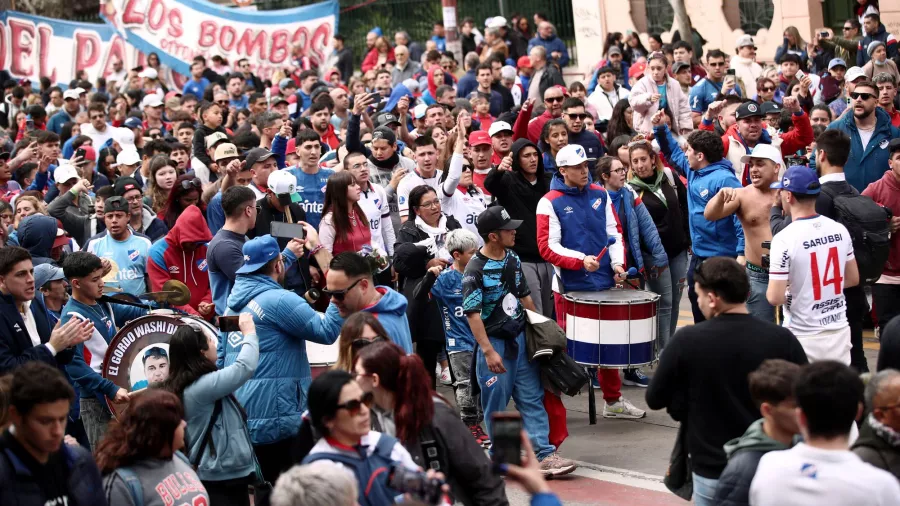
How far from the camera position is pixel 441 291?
29.6ft

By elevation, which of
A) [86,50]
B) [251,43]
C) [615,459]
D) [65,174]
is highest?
[86,50]

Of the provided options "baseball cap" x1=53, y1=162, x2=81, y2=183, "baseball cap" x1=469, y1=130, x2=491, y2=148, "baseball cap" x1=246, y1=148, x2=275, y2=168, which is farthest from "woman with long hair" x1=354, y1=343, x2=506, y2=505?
"baseball cap" x1=53, y1=162, x2=81, y2=183

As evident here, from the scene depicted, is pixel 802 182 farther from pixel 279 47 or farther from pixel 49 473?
pixel 279 47

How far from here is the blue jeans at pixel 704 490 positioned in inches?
215

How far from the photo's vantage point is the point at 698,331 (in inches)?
215

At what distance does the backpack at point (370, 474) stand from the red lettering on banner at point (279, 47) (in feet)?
74.8

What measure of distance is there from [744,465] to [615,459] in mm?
3862

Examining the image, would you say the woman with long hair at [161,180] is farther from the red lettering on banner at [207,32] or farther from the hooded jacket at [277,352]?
the red lettering on banner at [207,32]

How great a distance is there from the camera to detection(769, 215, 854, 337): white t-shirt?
7.23 meters

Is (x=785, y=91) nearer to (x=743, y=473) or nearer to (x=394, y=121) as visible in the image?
(x=394, y=121)

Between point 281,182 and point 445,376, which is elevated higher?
point 281,182

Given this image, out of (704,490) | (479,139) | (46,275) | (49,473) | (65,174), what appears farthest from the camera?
(65,174)

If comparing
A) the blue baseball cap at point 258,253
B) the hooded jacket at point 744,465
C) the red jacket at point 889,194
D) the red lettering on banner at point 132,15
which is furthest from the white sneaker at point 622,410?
the red lettering on banner at point 132,15

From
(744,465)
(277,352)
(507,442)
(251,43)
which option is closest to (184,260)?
(277,352)
